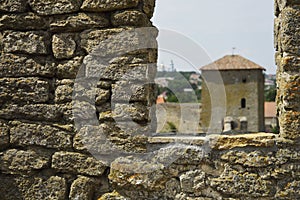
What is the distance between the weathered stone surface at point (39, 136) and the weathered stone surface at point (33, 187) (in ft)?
0.81

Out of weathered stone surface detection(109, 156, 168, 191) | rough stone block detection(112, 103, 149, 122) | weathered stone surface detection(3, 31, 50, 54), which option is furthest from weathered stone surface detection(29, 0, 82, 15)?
weathered stone surface detection(109, 156, 168, 191)

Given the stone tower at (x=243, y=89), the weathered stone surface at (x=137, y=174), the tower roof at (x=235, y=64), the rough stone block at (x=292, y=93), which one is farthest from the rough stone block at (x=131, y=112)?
the tower roof at (x=235, y=64)

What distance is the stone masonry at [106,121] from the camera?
95.7 inches

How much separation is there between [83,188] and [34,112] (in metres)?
0.65

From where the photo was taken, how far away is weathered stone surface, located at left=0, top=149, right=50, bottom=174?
2.74 meters

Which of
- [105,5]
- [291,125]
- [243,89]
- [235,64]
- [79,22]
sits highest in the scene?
[235,64]

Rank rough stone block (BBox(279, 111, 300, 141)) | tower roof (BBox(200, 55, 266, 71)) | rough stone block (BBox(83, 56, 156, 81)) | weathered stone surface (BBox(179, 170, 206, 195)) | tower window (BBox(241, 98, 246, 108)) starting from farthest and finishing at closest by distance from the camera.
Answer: tower window (BBox(241, 98, 246, 108)) → tower roof (BBox(200, 55, 266, 71)) → rough stone block (BBox(83, 56, 156, 81)) → weathered stone surface (BBox(179, 170, 206, 195)) → rough stone block (BBox(279, 111, 300, 141))

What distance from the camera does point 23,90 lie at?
2.76 m

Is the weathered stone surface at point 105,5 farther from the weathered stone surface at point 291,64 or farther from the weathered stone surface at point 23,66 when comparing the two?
the weathered stone surface at point 291,64

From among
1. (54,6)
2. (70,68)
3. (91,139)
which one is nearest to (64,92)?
(70,68)

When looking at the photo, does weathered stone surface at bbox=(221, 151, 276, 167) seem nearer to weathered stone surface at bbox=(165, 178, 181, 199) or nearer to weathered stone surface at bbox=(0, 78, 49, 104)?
weathered stone surface at bbox=(165, 178, 181, 199)

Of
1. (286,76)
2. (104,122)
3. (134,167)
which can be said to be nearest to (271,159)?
(286,76)

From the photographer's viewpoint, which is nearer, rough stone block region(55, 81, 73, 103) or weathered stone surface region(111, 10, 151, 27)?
weathered stone surface region(111, 10, 151, 27)

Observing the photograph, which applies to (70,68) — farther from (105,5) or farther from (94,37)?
(105,5)
